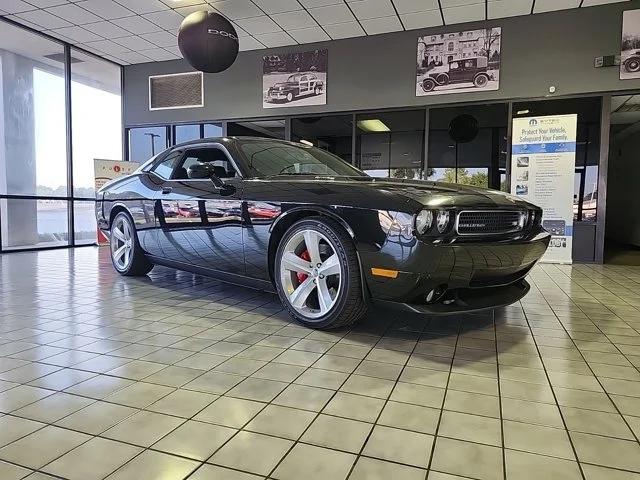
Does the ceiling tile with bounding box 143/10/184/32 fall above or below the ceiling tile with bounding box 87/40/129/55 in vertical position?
above

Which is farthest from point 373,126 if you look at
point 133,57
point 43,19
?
point 43,19

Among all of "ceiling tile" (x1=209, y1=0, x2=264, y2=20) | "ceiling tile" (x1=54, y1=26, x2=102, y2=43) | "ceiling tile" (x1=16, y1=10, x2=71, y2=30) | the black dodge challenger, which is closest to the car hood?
the black dodge challenger

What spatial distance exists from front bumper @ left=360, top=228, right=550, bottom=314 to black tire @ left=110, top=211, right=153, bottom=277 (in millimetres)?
2473

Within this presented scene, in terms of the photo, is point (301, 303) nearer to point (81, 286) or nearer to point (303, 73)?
point (81, 286)

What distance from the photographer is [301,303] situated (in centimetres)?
256

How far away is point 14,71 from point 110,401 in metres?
8.29

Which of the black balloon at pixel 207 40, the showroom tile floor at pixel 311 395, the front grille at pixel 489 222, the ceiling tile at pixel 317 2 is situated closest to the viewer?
the showroom tile floor at pixel 311 395

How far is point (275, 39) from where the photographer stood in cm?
716

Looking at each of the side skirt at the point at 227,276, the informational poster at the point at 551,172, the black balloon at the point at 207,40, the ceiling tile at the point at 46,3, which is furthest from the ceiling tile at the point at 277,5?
the side skirt at the point at 227,276

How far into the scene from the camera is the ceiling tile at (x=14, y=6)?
6047 millimetres

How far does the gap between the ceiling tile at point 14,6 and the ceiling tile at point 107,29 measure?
2.57 feet

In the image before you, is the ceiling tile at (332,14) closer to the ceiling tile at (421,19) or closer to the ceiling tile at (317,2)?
the ceiling tile at (317,2)

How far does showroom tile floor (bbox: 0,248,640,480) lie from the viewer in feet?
4.09

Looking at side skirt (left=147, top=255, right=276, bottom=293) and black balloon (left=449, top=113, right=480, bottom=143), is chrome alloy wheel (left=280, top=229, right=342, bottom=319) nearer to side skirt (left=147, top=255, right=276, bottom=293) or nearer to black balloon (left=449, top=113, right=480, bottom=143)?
side skirt (left=147, top=255, right=276, bottom=293)
